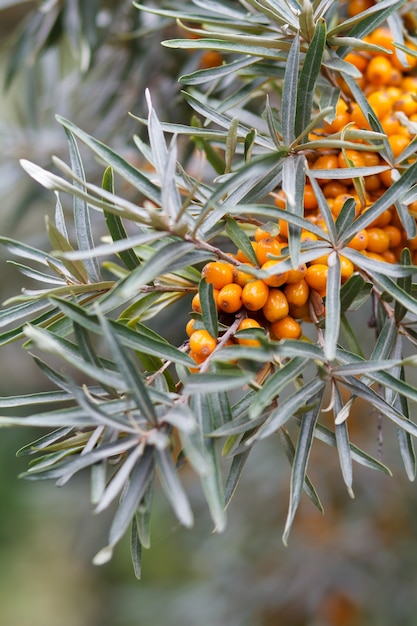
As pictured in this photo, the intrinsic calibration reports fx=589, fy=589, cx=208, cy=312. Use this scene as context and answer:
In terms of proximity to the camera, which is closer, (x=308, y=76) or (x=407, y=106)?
(x=308, y=76)

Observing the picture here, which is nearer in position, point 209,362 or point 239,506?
point 209,362

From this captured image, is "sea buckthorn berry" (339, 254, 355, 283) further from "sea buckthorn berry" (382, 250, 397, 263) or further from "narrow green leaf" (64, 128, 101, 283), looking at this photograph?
"narrow green leaf" (64, 128, 101, 283)

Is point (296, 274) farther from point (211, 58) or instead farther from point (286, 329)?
point (211, 58)

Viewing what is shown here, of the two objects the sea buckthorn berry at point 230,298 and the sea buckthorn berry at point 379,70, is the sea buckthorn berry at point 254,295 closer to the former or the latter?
the sea buckthorn berry at point 230,298

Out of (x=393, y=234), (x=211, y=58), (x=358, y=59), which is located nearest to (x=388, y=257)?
(x=393, y=234)

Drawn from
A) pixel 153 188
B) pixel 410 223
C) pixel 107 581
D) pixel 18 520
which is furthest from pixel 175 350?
pixel 18 520

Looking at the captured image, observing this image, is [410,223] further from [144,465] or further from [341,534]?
[341,534]

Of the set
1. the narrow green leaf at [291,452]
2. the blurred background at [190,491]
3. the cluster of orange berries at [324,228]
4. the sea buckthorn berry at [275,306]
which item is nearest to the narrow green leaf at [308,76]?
the cluster of orange berries at [324,228]
